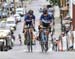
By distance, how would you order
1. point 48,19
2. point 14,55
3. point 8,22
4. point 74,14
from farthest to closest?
point 8,22
point 74,14
point 48,19
point 14,55

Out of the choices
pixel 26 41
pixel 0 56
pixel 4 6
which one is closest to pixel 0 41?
pixel 26 41

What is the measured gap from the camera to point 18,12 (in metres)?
87.9

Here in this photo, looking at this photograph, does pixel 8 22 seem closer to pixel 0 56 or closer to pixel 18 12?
Answer: pixel 18 12

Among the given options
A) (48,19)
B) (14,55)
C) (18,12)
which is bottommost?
(18,12)

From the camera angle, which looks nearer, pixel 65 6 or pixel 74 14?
pixel 74 14

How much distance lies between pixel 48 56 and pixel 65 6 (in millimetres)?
53873

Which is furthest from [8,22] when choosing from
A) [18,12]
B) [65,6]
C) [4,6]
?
[4,6]

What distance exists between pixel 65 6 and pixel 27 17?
51.6 meters

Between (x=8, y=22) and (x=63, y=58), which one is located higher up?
(x=63, y=58)

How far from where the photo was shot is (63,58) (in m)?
16.6

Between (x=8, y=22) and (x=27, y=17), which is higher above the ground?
(x=27, y=17)

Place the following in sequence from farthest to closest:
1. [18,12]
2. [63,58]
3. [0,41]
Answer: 1. [18,12]
2. [0,41]
3. [63,58]

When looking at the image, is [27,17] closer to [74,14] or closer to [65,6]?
[74,14]

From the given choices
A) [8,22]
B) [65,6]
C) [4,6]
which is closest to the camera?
[8,22]
